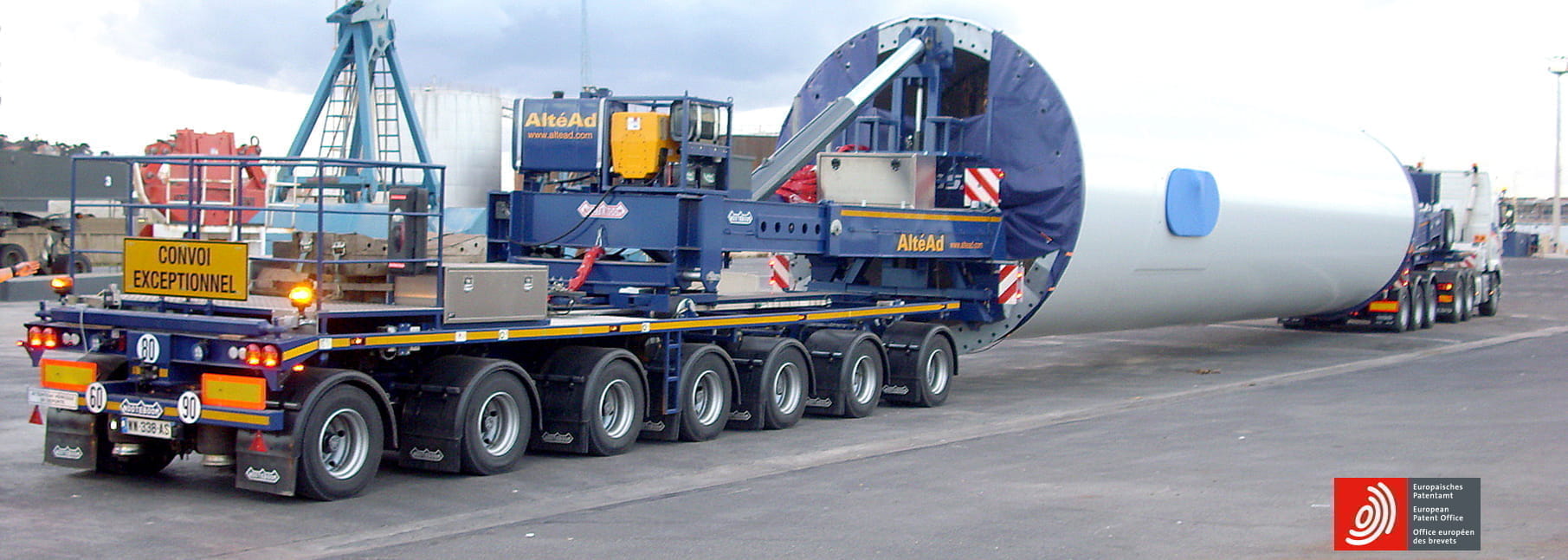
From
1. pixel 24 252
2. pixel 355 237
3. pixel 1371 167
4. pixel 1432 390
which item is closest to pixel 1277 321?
pixel 1371 167

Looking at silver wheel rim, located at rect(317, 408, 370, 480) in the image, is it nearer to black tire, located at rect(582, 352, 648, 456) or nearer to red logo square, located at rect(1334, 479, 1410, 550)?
black tire, located at rect(582, 352, 648, 456)

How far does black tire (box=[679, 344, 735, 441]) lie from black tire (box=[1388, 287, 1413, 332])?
20.2m

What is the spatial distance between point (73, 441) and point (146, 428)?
1.04 m

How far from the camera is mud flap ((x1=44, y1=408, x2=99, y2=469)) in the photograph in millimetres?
10516

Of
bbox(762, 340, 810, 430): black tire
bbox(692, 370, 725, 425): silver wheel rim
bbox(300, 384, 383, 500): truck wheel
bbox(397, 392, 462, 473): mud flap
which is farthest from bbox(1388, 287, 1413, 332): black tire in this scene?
bbox(300, 384, 383, 500): truck wheel

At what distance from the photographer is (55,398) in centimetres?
1044

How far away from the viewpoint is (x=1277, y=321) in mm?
31703

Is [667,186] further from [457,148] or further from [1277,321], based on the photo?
[457,148]

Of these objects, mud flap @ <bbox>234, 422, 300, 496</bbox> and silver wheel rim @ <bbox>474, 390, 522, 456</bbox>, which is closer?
mud flap @ <bbox>234, 422, 300, 496</bbox>

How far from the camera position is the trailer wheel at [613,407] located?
12.0m

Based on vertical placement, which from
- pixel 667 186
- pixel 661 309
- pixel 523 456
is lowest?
pixel 523 456

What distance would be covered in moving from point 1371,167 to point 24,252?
31208 mm

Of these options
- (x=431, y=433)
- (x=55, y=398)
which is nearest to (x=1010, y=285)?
(x=431, y=433)

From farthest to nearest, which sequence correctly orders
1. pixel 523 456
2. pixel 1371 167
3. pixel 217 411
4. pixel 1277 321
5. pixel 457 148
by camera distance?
pixel 457 148 → pixel 1277 321 → pixel 1371 167 → pixel 523 456 → pixel 217 411
